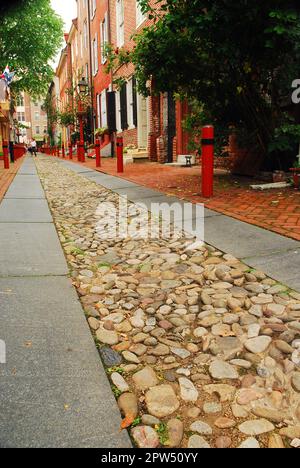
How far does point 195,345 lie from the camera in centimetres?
204

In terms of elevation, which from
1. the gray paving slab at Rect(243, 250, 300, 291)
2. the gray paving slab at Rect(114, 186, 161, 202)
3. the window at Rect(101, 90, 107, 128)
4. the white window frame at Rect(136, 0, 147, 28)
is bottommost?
the gray paving slab at Rect(243, 250, 300, 291)

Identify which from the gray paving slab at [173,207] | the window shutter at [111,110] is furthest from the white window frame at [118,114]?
the gray paving slab at [173,207]

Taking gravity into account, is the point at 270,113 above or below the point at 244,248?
above

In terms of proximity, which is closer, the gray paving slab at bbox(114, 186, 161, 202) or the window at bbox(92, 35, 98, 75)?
the gray paving slab at bbox(114, 186, 161, 202)

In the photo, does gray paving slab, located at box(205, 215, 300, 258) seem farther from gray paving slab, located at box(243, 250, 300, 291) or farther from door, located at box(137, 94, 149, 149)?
door, located at box(137, 94, 149, 149)

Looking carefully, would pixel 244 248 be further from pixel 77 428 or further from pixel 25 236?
pixel 77 428

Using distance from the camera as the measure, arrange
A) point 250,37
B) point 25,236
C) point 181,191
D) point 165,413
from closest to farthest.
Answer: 1. point 165,413
2. point 25,236
3. point 250,37
4. point 181,191

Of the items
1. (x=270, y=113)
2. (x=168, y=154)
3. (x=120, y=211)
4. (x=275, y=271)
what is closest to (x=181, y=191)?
(x=120, y=211)

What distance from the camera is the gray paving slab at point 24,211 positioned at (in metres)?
5.03

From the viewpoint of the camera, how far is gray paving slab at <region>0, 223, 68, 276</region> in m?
3.10

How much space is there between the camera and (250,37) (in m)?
5.86

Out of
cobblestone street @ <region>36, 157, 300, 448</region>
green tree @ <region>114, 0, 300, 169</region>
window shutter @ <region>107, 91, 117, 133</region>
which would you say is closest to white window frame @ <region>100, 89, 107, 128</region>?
window shutter @ <region>107, 91, 117, 133</region>

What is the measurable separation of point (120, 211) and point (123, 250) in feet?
5.85

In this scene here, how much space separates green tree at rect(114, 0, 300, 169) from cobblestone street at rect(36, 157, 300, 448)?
3506 millimetres
